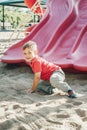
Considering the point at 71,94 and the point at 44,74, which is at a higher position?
the point at 44,74

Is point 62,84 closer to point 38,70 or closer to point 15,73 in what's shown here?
point 38,70

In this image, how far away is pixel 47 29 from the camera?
4809mm

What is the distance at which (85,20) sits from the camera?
4512 millimetres

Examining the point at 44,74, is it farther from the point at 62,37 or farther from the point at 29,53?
the point at 62,37

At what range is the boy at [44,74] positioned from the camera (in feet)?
9.11

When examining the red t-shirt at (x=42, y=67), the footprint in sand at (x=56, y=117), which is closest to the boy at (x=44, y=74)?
the red t-shirt at (x=42, y=67)

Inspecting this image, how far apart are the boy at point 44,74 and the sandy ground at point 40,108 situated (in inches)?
3.3

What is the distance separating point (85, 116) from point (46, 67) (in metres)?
0.86

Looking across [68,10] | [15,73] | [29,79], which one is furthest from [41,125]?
[68,10]

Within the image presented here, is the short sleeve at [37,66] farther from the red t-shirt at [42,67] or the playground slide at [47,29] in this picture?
the playground slide at [47,29]

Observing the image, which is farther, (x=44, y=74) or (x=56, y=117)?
(x=44, y=74)

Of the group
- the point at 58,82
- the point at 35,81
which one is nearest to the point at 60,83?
the point at 58,82

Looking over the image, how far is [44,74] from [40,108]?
61cm

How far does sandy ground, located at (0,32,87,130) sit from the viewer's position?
6.72 feet
